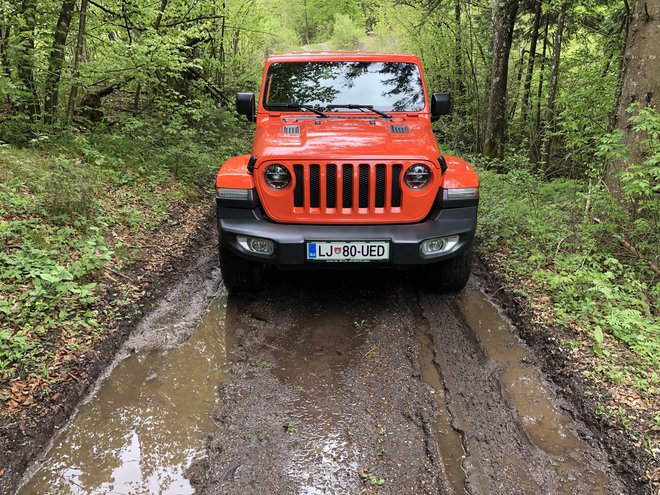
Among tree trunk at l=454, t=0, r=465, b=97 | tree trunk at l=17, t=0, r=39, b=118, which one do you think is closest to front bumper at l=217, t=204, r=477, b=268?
tree trunk at l=17, t=0, r=39, b=118

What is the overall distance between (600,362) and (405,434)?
1452mm

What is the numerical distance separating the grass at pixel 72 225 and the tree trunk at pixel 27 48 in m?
0.68

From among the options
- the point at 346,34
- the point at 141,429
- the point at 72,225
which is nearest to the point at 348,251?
the point at 141,429

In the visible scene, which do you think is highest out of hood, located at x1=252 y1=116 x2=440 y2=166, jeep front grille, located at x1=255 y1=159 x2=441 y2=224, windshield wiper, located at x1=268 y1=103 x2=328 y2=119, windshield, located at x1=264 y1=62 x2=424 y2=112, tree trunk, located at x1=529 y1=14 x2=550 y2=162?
windshield, located at x1=264 y1=62 x2=424 y2=112

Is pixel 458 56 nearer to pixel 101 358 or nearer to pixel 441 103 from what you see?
pixel 441 103

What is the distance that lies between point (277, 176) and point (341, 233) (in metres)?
0.64

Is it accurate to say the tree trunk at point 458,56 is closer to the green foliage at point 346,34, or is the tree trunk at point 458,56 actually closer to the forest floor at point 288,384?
the forest floor at point 288,384

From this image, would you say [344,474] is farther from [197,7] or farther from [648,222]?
[197,7]

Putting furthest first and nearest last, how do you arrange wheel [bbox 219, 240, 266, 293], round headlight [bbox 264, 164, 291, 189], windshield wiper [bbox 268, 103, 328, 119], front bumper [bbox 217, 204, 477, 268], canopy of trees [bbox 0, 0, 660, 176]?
1. canopy of trees [bbox 0, 0, 660, 176]
2. windshield wiper [bbox 268, 103, 328, 119]
3. wheel [bbox 219, 240, 266, 293]
4. round headlight [bbox 264, 164, 291, 189]
5. front bumper [bbox 217, 204, 477, 268]

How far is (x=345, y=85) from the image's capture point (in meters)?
4.55

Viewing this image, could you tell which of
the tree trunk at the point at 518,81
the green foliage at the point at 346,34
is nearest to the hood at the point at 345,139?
the tree trunk at the point at 518,81

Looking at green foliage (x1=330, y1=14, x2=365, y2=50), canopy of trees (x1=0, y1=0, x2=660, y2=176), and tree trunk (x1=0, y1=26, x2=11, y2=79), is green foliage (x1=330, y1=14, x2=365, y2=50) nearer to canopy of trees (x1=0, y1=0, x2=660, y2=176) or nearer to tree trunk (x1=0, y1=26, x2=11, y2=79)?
canopy of trees (x1=0, y1=0, x2=660, y2=176)

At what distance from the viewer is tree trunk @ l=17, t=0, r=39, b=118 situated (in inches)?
221

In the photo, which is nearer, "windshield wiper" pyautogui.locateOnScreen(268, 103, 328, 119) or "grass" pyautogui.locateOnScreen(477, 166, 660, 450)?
"grass" pyautogui.locateOnScreen(477, 166, 660, 450)
